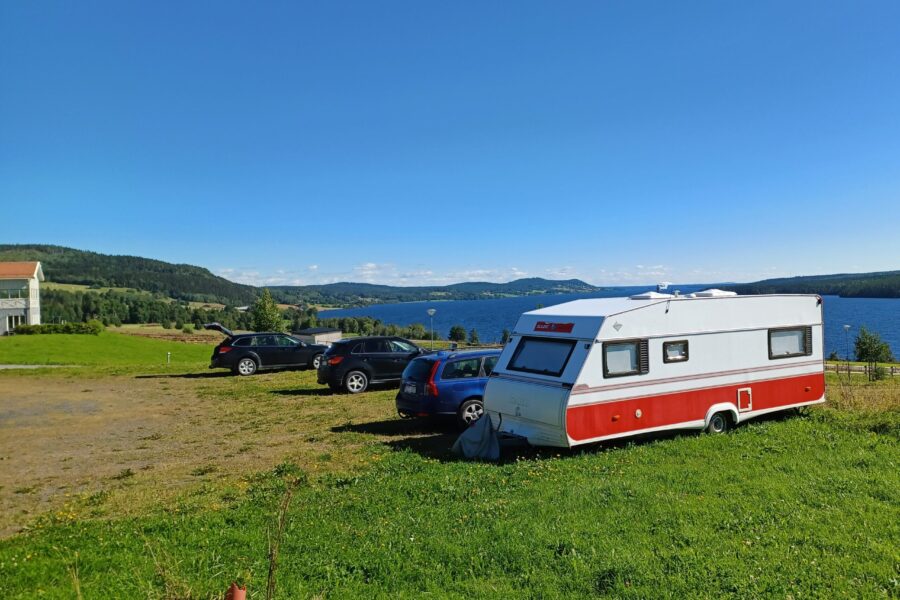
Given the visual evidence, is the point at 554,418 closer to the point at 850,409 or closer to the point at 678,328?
the point at 678,328

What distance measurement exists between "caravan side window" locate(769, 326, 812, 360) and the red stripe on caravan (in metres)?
0.44

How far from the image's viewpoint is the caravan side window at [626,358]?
8.49m

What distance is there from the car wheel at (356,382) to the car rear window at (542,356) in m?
7.48

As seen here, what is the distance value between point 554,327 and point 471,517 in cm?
419

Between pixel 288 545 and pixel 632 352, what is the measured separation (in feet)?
19.0

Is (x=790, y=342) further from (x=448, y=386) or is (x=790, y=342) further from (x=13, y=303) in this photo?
(x=13, y=303)

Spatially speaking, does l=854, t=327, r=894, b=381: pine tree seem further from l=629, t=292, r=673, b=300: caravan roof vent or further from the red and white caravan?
l=629, t=292, r=673, b=300: caravan roof vent

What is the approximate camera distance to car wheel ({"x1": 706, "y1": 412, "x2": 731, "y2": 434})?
30.5 feet

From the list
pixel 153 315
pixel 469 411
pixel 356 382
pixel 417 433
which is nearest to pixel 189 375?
pixel 356 382

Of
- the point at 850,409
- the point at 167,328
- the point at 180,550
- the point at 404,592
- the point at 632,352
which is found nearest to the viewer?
the point at 404,592

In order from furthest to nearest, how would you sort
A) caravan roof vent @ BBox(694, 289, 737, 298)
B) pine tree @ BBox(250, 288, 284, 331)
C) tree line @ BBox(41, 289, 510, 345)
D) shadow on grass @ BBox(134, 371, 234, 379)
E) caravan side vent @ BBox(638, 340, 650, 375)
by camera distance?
tree line @ BBox(41, 289, 510, 345) < pine tree @ BBox(250, 288, 284, 331) < shadow on grass @ BBox(134, 371, 234, 379) < caravan roof vent @ BBox(694, 289, 737, 298) < caravan side vent @ BBox(638, 340, 650, 375)

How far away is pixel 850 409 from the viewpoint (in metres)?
10.7

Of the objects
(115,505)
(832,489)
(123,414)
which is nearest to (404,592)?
(115,505)

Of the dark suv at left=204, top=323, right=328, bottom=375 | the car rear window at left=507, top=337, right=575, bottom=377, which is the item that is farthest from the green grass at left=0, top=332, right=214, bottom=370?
the car rear window at left=507, top=337, right=575, bottom=377
